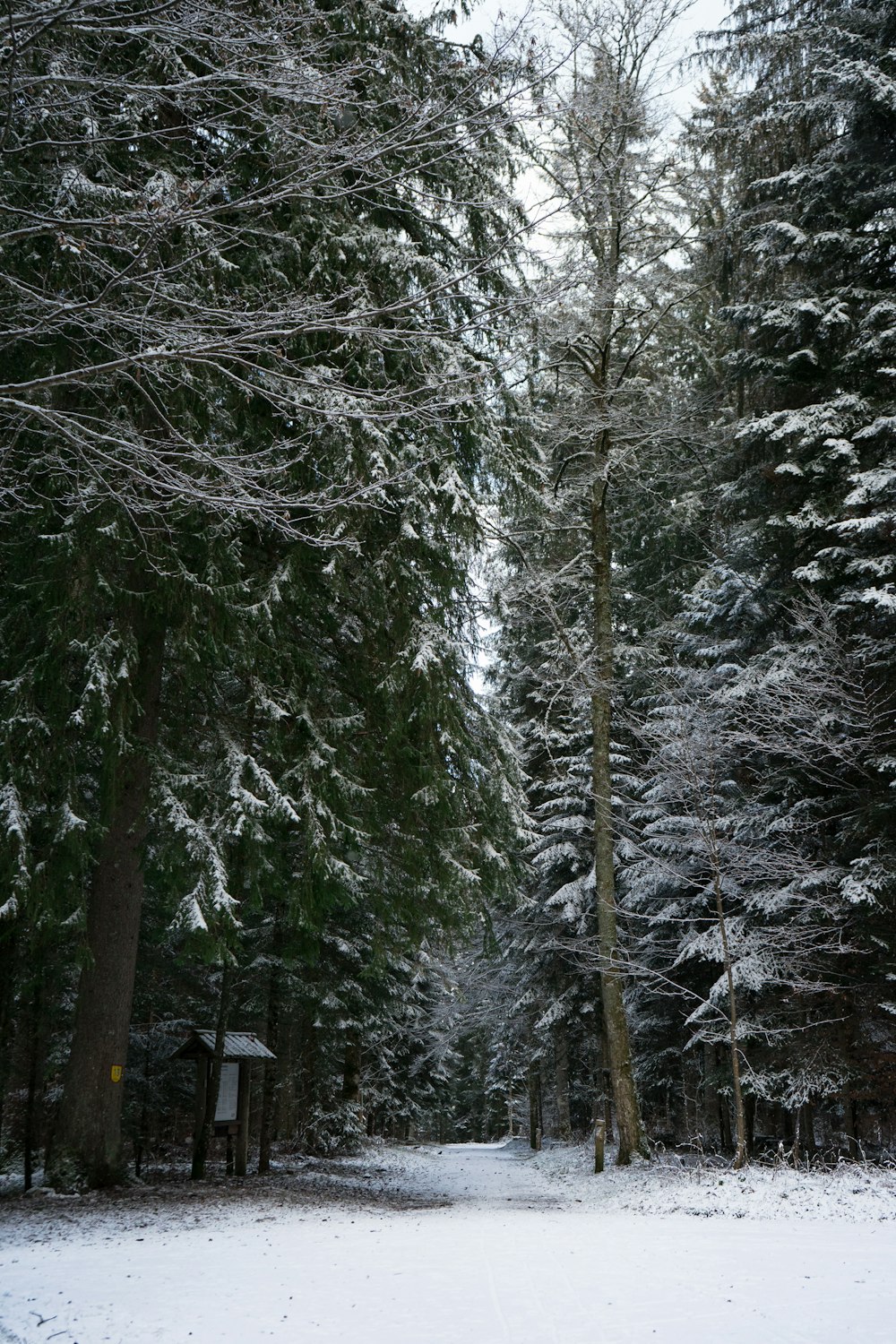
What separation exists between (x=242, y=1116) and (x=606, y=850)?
6.51 metres

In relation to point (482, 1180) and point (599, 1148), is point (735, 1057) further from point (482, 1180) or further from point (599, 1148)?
point (482, 1180)

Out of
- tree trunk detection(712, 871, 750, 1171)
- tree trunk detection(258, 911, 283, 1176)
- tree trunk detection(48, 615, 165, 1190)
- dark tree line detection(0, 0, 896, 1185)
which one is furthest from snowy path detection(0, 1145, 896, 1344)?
tree trunk detection(258, 911, 283, 1176)

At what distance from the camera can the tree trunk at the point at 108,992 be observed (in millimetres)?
8695

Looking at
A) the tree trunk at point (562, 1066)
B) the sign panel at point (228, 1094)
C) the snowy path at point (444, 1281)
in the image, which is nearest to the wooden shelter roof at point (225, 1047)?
the sign panel at point (228, 1094)

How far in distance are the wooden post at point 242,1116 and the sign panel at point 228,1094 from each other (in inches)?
2.5

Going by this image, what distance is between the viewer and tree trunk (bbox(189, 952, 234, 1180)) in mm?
12023

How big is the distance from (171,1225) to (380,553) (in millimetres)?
6352

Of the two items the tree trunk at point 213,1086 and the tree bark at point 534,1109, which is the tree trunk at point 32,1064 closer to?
the tree trunk at point 213,1086

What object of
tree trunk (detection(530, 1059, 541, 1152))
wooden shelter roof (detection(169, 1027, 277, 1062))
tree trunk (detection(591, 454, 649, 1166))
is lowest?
tree trunk (detection(530, 1059, 541, 1152))

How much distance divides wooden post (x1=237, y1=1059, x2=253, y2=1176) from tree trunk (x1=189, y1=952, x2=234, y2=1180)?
577mm

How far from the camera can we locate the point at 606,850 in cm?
1323

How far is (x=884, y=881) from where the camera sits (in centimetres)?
1035

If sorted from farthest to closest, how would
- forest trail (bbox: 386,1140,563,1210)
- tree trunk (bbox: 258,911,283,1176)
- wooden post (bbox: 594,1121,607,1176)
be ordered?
1. tree trunk (bbox: 258,911,283,1176)
2. wooden post (bbox: 594,1121,607,1176)
3. forest trail (bbox: 386,1140,563,1210)

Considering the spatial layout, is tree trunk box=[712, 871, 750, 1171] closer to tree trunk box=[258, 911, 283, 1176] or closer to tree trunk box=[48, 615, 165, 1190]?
tree trunk box=[258, 911, 283, 1176]
